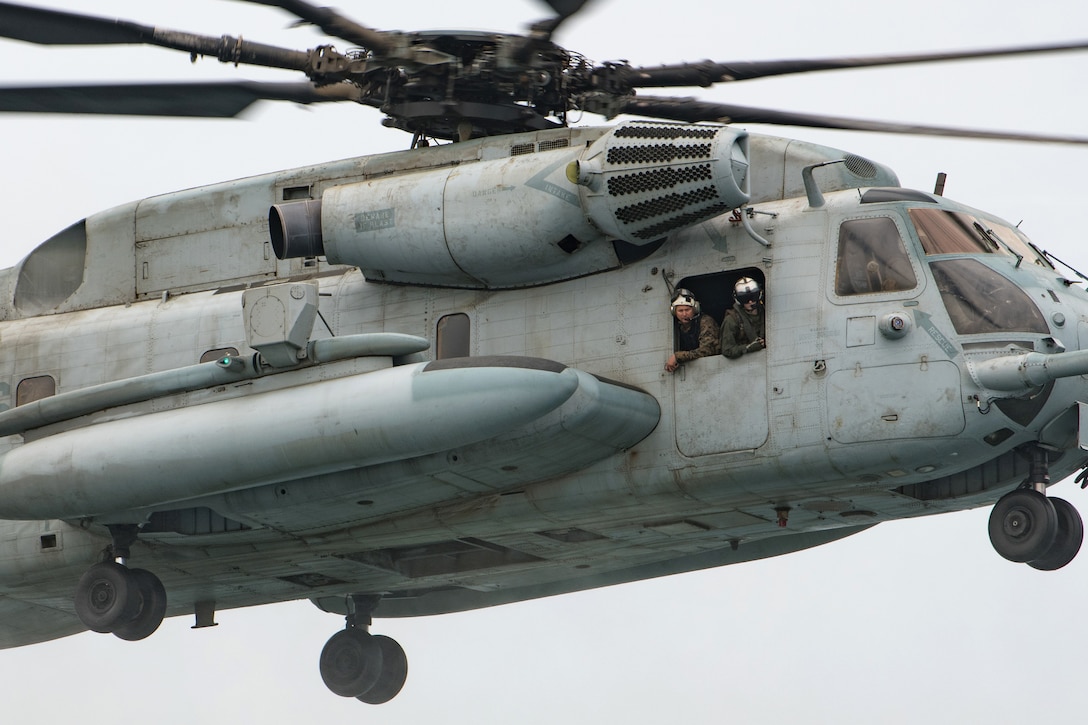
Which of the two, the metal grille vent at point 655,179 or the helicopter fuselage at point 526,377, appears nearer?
the helicopter fuselage at point 526,377

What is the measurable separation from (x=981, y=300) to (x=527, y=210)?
3.53 meters

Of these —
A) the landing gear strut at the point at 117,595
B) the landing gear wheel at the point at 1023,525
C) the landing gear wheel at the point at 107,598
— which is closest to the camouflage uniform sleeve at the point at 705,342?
the landing gear wheel at the point at 1023,525

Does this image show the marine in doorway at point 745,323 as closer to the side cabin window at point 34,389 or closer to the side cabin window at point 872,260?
the side cabin window at point 872,260

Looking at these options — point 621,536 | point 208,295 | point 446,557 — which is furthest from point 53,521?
point 621,536

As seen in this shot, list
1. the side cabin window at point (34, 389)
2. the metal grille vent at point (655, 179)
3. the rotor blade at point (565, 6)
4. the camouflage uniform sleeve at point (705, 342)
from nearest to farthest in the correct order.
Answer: the rotor blade at point (565, 6) → the metal grille vent at point (655, 179) → the camouflage uniform sleeve at point (705, 342) → the side cabin window at point (34, 389)

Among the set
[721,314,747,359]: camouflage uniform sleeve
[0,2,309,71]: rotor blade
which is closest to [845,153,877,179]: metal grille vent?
[721,314,747,359]: camouflage uniform sleeve

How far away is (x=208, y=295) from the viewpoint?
52.9ft

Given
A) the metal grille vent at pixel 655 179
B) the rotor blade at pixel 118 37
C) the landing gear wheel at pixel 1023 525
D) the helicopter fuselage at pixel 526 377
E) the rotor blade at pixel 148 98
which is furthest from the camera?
the rotor blade at pixel 148 98

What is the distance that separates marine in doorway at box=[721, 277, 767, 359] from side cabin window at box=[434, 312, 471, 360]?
2227 mm

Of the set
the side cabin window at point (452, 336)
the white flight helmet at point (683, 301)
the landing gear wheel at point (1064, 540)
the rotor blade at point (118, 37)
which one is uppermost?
the rotor blade at point (118, 37)

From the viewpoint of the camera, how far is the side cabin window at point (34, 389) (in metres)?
16.5

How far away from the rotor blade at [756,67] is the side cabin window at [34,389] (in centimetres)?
581

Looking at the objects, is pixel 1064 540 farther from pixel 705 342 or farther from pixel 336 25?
pixel 336 25

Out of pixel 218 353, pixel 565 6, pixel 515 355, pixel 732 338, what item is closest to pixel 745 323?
pixel 732 338
